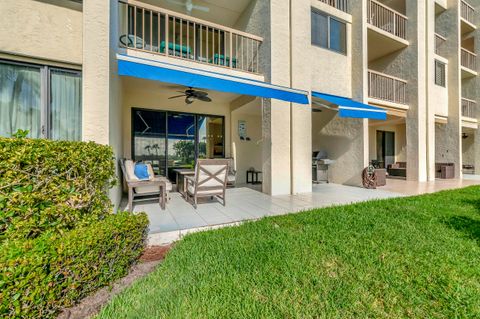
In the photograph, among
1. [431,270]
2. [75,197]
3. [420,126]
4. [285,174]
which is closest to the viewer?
[431,270]

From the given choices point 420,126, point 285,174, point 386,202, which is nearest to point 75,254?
point 285,174

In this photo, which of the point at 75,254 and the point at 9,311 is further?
the point at 75,254

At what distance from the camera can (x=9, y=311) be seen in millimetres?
2281

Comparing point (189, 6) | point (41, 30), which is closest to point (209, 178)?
point (41, 30)

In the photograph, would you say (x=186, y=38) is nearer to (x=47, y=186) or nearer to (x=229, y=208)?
(x=229, y=208)

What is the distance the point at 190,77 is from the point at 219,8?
6.89 metres

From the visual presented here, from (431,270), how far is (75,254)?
17.2 ft

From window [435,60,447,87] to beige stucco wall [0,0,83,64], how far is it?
68.1 ft

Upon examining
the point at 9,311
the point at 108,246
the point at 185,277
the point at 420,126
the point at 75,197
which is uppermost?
the point at 420,126

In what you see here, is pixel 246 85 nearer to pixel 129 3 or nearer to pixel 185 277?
pixel 129 3

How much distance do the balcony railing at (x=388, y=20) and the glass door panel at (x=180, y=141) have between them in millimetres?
12390

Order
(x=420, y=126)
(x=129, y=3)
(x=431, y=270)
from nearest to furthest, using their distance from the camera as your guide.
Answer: (x=431, y=270) → (x=129, y=3) → (x=420, y=126)

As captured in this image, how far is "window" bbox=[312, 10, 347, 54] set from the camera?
1106 centimetres

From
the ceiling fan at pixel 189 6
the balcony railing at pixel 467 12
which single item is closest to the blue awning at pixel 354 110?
the ceiling fan at pixel 189 6
